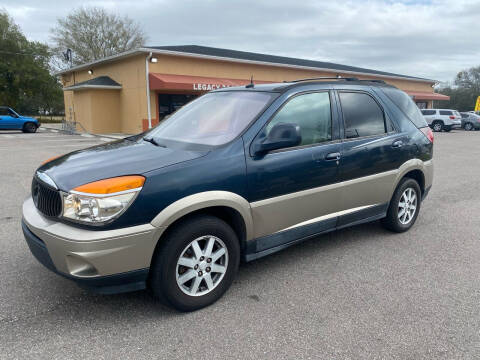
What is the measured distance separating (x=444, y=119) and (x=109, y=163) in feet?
100

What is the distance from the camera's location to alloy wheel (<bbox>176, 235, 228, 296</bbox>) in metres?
2.95

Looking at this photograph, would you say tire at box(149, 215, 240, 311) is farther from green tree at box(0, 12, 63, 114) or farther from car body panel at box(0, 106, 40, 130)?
green tree at box(0, 12, 63, 114)

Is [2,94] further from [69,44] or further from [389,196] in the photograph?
[389,196]

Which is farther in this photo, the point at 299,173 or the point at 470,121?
the point at 470,121

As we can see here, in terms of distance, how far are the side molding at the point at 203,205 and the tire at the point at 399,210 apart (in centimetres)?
227

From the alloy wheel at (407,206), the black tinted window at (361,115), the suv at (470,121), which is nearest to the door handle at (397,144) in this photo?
the black tinted window at (361,115)

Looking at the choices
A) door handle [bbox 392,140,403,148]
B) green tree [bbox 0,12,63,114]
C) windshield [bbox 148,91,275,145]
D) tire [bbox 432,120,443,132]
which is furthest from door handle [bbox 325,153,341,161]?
green tree [bbox 0,12,63,114]

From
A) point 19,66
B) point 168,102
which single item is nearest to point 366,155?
point 168,102

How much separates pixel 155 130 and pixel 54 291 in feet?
5.89

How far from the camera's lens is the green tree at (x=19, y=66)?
118ft

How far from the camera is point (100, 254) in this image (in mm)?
2559

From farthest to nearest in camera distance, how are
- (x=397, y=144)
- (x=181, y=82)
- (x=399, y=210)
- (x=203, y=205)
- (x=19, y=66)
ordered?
(x=19, y=66) → (x=181, y=82) → (x=399, y=210) → (x=397, y=144) → (x=203, y=205)

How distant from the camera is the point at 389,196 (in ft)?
14.9

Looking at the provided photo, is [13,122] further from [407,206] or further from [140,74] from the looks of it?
[407,206]
